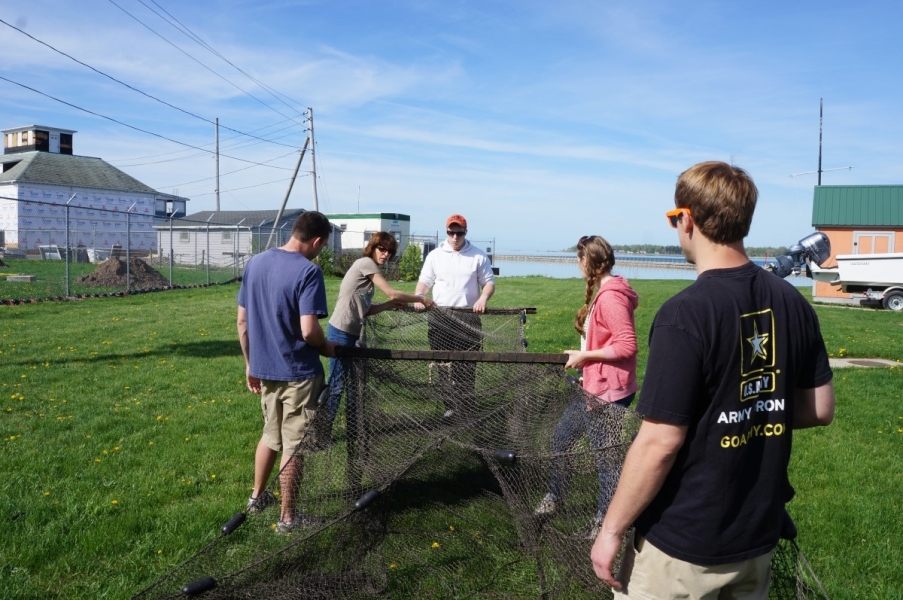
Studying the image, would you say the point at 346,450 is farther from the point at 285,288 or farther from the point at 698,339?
the point at 698,339

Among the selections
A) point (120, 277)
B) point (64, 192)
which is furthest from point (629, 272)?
point (64, 192)

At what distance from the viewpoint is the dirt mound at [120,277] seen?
21.9 meters

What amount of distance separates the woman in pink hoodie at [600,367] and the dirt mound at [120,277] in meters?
19.7

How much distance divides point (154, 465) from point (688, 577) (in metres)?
4.56

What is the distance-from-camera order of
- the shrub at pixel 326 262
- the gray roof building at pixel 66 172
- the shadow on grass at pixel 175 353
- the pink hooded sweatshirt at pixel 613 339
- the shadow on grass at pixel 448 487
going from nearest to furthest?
1. the pink hooded sweatshirt at pixel 613 339
2. the shadow on grass at pixel 448 487
3. the shadow on grass at pixel 175 353
4. the shrub at pixel 326 262
5. the gray roof building at pixel 66 172

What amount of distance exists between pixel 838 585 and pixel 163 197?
6298cm

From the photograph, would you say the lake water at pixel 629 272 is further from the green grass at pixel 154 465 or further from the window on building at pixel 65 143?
the window on building at pixel 65 143

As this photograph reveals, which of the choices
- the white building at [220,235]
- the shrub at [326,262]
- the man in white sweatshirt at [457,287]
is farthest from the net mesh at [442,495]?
the white building at [220,235]

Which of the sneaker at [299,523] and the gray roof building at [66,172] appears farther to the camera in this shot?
the gray roof building at [66,172]

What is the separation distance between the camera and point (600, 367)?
14.1 ft

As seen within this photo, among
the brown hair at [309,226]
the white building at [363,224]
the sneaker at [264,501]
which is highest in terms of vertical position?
the white building at [363,224]

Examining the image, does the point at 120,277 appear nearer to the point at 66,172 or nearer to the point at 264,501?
the point at 264,501

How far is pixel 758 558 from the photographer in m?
1.96

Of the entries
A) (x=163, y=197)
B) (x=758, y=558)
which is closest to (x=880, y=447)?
(x=758, y=558)
